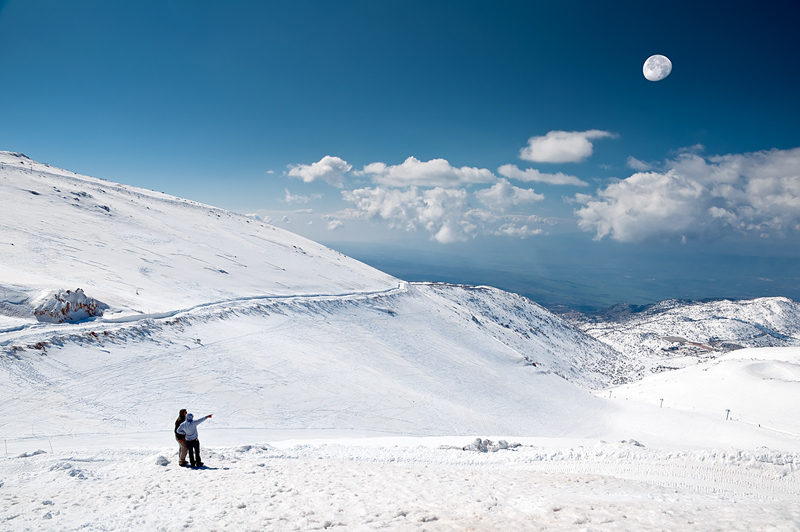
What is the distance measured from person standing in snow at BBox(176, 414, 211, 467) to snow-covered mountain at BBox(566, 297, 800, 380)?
100334 mm

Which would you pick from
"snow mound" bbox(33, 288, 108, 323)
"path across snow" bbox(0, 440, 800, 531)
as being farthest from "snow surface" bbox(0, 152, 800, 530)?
"snow mound" bbox(33, 288, 108, 323)

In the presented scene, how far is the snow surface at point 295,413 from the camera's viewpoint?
6.96 m

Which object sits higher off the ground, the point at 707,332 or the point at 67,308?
the point at 707,332

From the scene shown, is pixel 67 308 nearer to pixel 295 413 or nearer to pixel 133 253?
pixel 295 413

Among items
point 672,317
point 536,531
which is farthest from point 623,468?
point 672,317

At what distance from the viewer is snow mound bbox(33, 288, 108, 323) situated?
14515mm

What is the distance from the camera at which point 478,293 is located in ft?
220

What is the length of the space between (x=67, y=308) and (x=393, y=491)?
15381 mm

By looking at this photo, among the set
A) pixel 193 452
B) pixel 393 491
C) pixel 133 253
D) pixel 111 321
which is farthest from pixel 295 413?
pixel 133 253

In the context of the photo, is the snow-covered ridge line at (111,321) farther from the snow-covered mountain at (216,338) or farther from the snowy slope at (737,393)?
the snowy slope at (737,393)

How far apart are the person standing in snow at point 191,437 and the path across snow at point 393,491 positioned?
0.35m

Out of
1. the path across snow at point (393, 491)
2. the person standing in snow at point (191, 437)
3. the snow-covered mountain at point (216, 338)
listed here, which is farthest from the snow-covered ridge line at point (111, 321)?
the person standing in snow at point (191, 437)

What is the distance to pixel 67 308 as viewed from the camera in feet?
49.2

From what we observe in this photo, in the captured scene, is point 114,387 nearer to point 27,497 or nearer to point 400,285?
point 27,497
